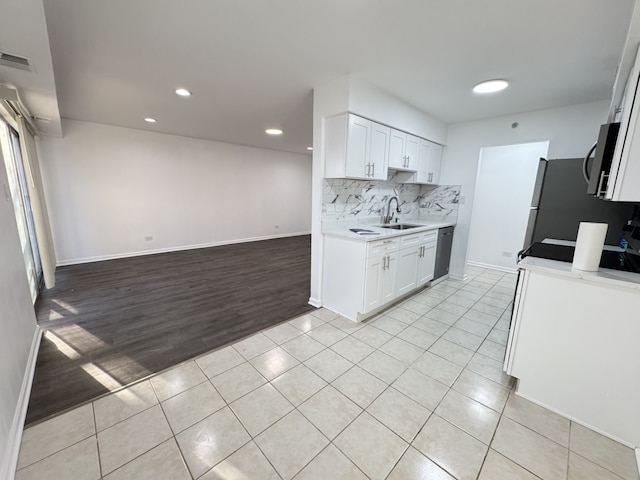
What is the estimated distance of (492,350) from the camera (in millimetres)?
2338

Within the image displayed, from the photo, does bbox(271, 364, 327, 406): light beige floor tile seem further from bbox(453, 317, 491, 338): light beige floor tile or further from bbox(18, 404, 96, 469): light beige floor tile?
bbox(453, 317, 491, 338): light beige floor tile

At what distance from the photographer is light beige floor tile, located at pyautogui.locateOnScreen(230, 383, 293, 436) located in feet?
5.09

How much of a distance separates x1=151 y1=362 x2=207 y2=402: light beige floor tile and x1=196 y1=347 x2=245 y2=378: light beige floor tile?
50 millimetres

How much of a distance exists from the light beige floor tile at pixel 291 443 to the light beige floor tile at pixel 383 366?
2.25ft

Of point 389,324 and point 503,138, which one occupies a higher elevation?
point 503,138

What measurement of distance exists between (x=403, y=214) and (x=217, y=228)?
4427mm

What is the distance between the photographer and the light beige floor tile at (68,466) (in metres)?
1.25

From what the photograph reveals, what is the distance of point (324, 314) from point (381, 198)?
6.42 feet

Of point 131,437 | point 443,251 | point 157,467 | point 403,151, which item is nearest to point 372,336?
point 157,467

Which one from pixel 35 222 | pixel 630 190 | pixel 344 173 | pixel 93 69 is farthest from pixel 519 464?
pixel 35 222

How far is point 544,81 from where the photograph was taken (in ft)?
8.04

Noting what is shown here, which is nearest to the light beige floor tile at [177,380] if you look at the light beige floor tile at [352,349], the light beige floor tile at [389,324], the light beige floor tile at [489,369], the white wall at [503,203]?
the light beige floor tile at [352,349]

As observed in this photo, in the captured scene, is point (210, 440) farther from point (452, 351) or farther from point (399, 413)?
point (452, 351)

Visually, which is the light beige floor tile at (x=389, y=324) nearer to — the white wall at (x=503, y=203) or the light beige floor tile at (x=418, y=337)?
the light beige floor tile at (x=418, y=337)
